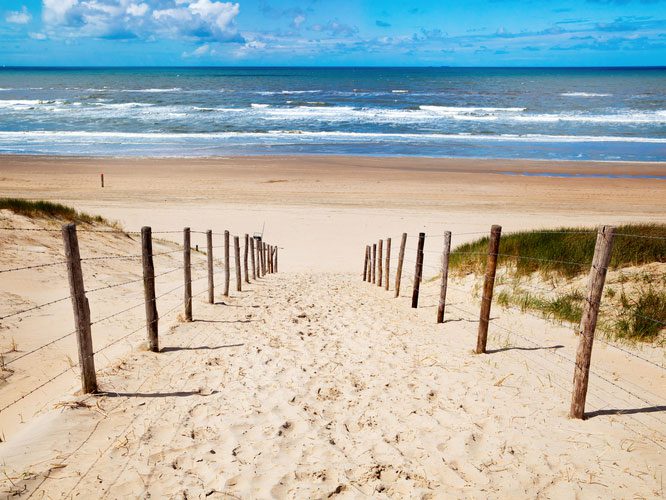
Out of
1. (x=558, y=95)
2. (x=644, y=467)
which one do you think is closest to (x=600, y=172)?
(x=644, y=467)

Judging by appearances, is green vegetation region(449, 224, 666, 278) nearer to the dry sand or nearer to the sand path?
the dry sand

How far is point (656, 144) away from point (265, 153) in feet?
105

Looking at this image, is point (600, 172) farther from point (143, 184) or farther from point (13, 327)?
point (13, 327)

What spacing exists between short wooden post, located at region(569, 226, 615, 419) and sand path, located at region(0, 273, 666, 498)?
0.93 ft

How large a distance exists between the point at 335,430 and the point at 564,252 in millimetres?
8427

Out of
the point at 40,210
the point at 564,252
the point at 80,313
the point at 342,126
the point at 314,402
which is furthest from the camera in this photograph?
the point at 342,126

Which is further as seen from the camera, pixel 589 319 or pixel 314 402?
pixel 314 402

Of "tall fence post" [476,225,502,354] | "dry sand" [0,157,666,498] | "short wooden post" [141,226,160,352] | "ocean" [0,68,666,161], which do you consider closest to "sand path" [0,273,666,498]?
"dry sand" [0,157,666,498]

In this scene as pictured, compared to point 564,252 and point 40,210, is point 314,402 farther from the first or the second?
point 40,210

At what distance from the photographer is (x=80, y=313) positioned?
5.74 metres

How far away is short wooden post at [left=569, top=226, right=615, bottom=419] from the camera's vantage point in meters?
5.43

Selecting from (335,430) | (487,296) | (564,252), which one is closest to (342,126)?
(564,252)

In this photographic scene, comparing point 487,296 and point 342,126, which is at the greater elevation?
point 342,126

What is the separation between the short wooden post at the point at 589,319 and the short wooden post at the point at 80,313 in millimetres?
4974
